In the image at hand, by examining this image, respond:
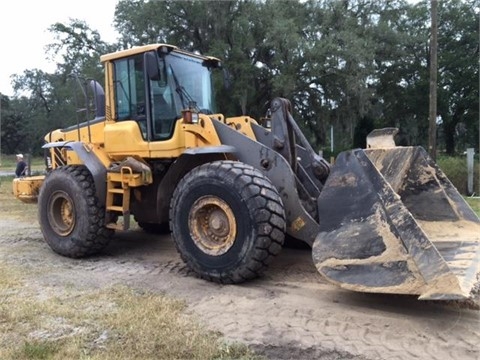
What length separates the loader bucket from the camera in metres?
3.47

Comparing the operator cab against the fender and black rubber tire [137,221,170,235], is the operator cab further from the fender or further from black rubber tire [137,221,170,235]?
black rubber tire [137,221,170,235]

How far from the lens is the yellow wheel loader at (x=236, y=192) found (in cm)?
379

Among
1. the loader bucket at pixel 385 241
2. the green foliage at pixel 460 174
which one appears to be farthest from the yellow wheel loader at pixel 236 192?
the green foliage at pixel 460 174

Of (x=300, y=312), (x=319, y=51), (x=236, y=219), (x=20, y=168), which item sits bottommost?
(x=300, y=312)

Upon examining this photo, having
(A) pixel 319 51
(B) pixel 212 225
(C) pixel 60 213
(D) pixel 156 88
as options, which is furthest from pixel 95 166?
(A) pixel 319 51

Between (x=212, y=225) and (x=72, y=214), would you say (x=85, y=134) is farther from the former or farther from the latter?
(x=212, y=225)

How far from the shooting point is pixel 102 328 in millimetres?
3705

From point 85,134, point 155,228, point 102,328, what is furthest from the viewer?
point 155,228

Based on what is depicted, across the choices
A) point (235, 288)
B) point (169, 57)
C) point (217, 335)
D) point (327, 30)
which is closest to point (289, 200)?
point (235, 288)

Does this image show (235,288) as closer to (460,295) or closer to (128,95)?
(460,295)

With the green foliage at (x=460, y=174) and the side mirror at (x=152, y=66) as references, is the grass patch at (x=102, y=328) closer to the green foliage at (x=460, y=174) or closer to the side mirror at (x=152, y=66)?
the side mirror at (x=152, y=66)

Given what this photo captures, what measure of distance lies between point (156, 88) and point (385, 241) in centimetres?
335

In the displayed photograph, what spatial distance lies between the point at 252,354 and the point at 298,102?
22.5 metres

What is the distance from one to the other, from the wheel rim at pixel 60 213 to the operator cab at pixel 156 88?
1292mm
